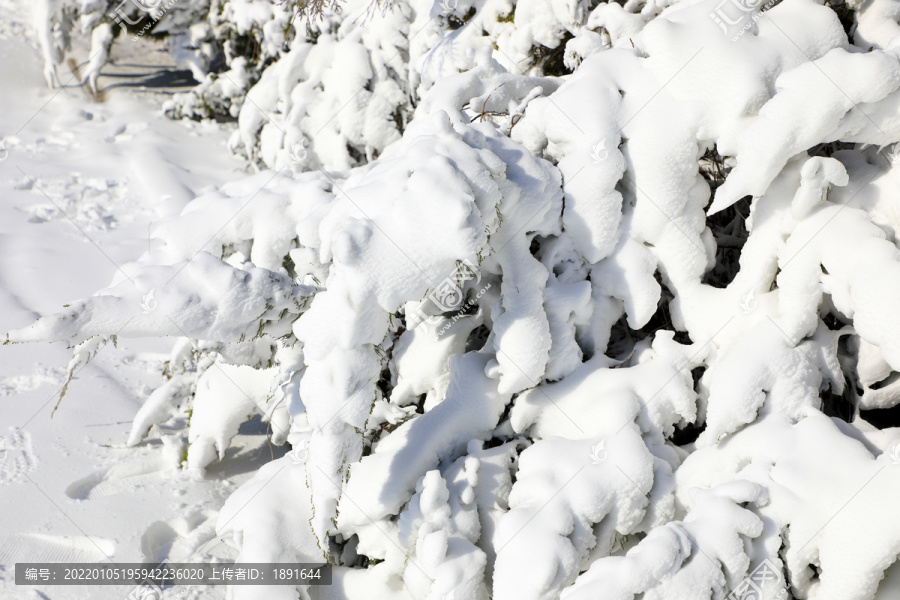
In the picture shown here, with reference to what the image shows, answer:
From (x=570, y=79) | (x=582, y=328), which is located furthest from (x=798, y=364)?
(x=570, y=79)

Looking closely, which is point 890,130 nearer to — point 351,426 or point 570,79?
point 570,79

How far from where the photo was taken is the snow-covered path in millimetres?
2322

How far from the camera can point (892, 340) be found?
179cm
